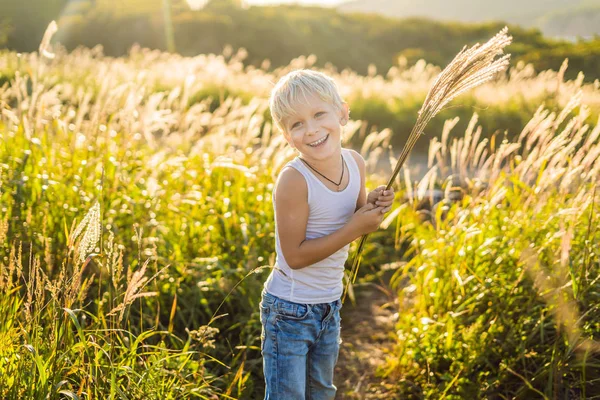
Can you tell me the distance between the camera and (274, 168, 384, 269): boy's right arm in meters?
2.10

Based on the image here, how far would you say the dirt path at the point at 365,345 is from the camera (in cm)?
321

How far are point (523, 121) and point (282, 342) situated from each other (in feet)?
28.1

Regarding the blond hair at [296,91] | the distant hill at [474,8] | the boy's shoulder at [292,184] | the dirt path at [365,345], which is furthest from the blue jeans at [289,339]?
the distant hill at [474,8]

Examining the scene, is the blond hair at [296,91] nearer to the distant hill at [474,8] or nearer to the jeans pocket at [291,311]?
the jeans pocket at [291,311]

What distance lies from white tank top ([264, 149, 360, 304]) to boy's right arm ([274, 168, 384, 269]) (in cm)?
5

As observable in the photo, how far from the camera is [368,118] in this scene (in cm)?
1077

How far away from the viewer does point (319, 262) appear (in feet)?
7.40

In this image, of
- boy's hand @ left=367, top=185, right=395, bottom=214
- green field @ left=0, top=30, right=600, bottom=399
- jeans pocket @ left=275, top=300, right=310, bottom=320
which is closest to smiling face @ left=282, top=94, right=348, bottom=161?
boy's hand @ left=367, top=185, right=395, bottom=214

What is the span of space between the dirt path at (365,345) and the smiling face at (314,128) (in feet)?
5.17

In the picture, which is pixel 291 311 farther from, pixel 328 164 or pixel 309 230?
pixel 328 164

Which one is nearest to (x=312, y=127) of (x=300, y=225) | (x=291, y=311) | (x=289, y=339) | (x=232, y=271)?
(x=300, y=225)

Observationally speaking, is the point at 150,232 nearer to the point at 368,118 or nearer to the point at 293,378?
the point at 293,378

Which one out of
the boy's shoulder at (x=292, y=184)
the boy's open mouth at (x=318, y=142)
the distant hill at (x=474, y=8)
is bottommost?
the boy's shoulder at (x=292, y=184)

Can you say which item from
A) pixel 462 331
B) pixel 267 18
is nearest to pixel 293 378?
pixel 462 331
